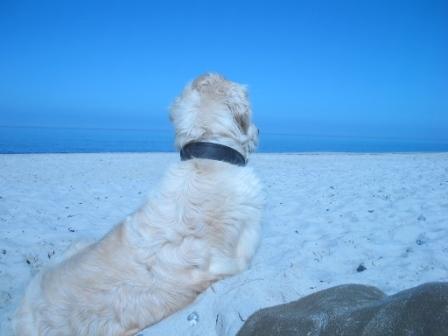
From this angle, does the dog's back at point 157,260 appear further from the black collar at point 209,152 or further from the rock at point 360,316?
the rock at point 360,316

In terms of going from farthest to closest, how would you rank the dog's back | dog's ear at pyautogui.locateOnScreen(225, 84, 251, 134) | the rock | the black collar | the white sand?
1. dog's ear at pyautogui.locateOnScreen(225, 84, 251, 134)
2. the black collar
3. the white sand
4. the dog's back
5. the rock

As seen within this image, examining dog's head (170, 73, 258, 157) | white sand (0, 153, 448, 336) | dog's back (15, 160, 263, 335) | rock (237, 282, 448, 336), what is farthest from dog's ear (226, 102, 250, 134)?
rock (237, 282, 448, 336)

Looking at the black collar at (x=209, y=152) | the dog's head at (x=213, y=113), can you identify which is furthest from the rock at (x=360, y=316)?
the dog's head at (x=213, y=113)

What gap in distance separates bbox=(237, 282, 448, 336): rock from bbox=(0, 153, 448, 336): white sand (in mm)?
449

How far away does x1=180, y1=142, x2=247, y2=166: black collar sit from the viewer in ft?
10.6

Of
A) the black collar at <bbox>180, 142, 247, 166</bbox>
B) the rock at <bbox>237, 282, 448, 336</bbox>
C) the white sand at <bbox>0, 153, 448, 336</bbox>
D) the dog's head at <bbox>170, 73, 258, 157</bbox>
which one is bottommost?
the white sand at <bbox>0, 153, 448, 336</bbox>

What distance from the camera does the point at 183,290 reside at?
2.94 m

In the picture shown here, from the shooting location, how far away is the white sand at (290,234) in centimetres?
299

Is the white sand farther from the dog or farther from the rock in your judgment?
the rock

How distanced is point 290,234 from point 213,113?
2.71 metres

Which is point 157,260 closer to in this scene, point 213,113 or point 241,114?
point 213,113

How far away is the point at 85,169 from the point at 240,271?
40.7ft

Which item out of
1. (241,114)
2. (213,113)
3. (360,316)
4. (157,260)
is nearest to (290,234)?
(241,114)

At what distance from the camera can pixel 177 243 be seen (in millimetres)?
2961
